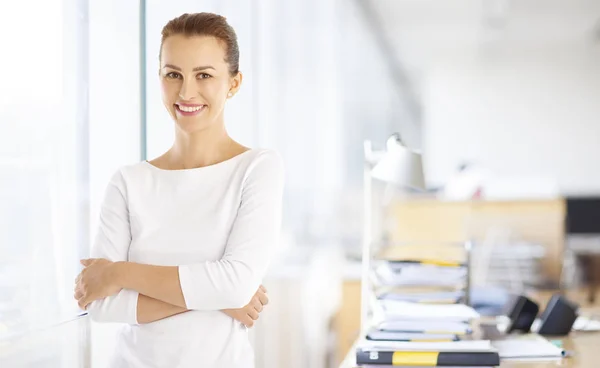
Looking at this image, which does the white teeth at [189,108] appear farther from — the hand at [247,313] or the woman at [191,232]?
the hand at [247,313]

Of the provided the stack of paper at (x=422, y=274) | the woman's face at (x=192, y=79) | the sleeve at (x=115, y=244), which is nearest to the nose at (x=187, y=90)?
the woman's face at (x=192, y=79)

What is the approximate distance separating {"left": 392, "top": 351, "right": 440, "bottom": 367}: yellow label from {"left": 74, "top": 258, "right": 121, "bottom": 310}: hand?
0.72 m

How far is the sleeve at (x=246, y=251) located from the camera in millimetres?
1440

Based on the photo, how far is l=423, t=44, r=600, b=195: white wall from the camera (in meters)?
9.66

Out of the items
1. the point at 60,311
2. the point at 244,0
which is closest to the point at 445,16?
the point at 244,0

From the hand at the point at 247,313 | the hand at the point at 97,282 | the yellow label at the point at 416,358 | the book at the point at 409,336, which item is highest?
the hand at the point at 97,282

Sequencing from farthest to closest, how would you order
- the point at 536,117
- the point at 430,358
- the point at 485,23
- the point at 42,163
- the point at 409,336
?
the point at 536,117 → the point at 485,23 → the point at 409,336 → the point at 430,358 → the point at 42,163

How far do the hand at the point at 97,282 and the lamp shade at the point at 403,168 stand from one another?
0.95 meters

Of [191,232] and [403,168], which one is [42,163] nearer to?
[191,232]

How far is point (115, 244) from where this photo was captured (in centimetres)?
153

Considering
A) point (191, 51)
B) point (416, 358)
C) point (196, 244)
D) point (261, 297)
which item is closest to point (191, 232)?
point (196, 244)

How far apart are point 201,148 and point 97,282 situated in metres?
0.33

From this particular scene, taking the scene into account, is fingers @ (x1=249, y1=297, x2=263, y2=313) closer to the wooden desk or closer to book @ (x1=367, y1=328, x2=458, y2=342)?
the wooden desk

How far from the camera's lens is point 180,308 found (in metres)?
1.47
